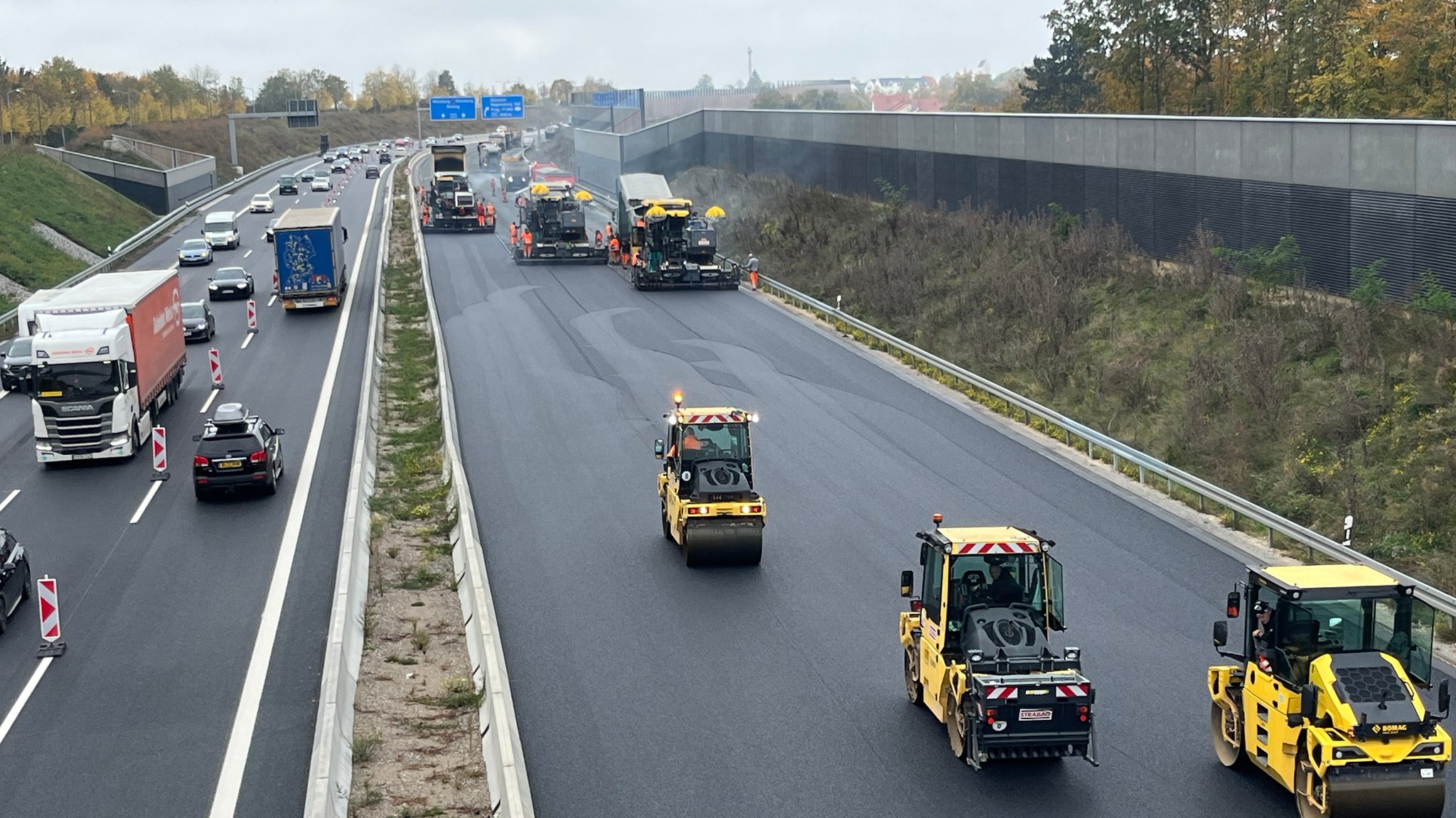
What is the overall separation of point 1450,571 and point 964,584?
9.42m

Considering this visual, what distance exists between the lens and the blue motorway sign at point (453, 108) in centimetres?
13050

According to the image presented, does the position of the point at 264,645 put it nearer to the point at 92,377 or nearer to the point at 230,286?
the point at 92,377

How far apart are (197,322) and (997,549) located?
121ft

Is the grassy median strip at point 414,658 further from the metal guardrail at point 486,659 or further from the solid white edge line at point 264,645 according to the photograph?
the solid white edge line at point 264,645

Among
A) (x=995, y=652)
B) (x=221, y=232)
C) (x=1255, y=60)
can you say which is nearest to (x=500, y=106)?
(x=221, y=232)

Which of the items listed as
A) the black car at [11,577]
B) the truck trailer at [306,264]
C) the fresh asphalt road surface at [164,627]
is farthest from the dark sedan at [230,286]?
the black car at [11,577]

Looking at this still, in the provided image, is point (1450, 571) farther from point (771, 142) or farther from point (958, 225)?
point (771, 142)

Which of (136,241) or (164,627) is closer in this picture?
(164,627)

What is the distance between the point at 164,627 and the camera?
2020cm

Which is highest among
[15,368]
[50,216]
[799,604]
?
[50,216]

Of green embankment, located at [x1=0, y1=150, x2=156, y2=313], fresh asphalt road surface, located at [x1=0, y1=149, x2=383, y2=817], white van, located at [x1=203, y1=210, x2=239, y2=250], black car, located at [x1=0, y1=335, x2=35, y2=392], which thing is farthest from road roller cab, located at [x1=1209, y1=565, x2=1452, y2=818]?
white van, located at [x1=203, y1=210, x2=239, y2=250]

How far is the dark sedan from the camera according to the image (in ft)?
183

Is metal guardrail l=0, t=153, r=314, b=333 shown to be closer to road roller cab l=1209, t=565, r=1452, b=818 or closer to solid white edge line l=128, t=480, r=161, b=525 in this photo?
solid white edge line l=128, t=480, r=161, b=525

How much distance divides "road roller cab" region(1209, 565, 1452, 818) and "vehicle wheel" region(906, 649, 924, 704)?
10.9 feet
